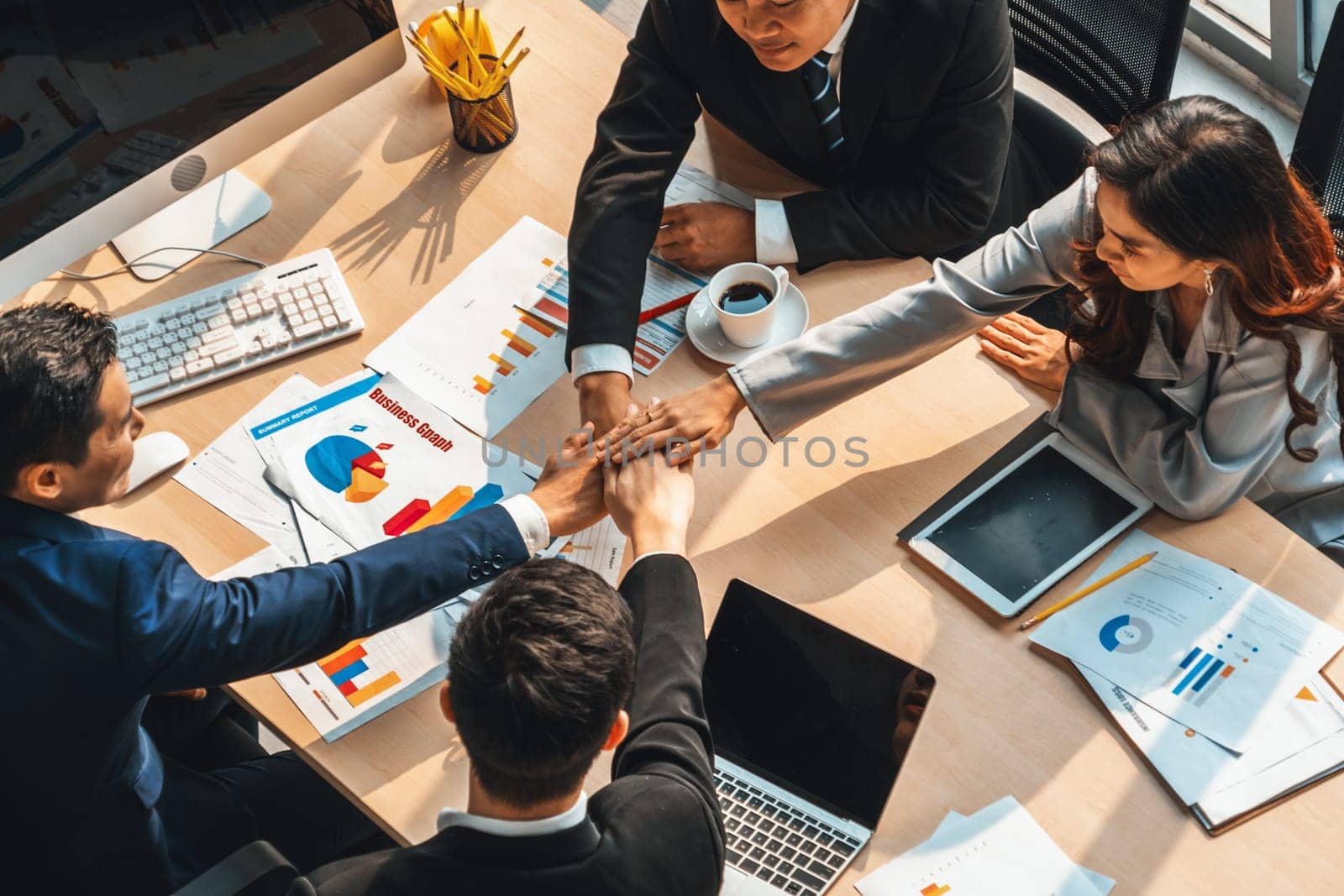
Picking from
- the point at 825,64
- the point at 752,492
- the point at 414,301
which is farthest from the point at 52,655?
the point at 825,64

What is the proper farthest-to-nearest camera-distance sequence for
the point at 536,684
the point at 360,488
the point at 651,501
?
the point at 360,488 < the point at 651,501 < the point at 536,684

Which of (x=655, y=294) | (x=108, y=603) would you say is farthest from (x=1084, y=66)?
(x=108, y=603)

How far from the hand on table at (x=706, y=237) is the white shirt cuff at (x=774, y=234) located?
0.14ft

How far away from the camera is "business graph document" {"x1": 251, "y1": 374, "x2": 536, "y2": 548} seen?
5.39 feet

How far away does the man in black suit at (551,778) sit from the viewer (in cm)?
115

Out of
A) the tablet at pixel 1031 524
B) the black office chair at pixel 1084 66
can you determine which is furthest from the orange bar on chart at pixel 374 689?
the black office chair at pixel 1084 66

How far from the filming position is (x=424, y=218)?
1.94 meters

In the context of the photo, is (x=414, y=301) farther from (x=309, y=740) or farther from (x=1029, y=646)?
(x=1029, y=646)

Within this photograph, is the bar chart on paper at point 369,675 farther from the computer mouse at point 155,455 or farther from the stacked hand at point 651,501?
the computer mouse at point 155,455

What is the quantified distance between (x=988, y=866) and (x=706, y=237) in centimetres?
99

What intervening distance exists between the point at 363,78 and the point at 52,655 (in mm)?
1008

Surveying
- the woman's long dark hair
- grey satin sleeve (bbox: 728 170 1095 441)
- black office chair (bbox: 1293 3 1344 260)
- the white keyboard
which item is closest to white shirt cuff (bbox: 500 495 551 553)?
grey satin sleeve (bbox: 728 170 1095 441)

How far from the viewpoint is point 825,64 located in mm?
1875

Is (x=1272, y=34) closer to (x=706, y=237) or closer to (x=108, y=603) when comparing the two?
(x=706, y=237)
